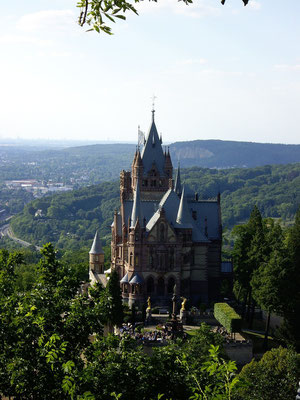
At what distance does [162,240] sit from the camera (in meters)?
70.4

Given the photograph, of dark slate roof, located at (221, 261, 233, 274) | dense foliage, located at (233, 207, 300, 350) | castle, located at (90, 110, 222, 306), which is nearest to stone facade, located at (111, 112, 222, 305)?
castle, located at (90, 110, 222, 306)

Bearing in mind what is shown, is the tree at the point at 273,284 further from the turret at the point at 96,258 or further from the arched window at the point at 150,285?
the turret at the point at 96,258

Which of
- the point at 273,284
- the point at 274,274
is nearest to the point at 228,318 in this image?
the point at 273,284

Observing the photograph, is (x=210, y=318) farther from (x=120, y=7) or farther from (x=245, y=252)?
(x=120, y=7)

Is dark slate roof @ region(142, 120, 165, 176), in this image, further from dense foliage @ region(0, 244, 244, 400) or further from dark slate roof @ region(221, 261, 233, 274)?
dense foliage @ region(0, 244, 244, 400)

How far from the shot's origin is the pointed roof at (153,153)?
81312mm

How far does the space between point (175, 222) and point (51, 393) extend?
46.8m

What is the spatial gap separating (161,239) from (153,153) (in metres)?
15.7

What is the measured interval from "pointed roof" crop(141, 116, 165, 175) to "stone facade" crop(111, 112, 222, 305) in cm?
10

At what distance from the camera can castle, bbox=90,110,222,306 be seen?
7044cm

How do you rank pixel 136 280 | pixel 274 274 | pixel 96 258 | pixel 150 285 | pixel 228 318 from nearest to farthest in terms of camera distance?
pixel 274 274 → pixel 228 318 → pixel 136 280 → pixel 150 285 → pixel 96 258

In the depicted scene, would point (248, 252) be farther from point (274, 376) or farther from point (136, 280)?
point (274, 376)

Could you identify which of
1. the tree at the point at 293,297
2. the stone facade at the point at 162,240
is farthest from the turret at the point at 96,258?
the tree at the point at 293,297

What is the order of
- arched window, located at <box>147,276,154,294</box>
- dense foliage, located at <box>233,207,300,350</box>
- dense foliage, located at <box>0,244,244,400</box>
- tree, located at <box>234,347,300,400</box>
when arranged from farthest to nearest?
arched window, located at <box>147,276,154,294</box> → dense foliage, located at <box>233,207,300,350</box> → tree, located at <box>234,347,300,400</box> → dense foliage, located at <box>0,244,244,400</box>
